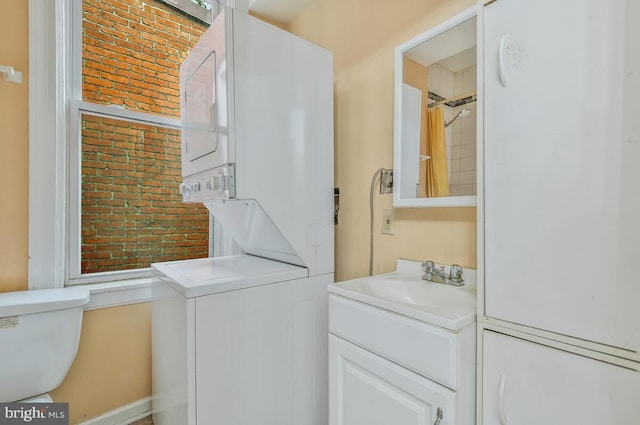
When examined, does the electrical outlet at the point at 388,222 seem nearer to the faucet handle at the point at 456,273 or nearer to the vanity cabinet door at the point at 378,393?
the faucet handle at the point at 456,273

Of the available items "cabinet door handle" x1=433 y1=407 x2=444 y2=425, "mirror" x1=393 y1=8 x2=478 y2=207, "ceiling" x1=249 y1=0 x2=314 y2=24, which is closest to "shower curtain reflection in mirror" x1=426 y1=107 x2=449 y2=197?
"mirror" x1=393 y1=8 x2=478 y2=207

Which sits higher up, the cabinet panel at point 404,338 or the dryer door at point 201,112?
the dryer door at point 201,112

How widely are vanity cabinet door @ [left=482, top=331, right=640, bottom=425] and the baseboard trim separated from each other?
2125mm

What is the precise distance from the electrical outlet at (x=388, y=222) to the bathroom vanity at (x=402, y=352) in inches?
12.6

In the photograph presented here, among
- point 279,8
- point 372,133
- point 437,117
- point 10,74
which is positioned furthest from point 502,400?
point 279,8

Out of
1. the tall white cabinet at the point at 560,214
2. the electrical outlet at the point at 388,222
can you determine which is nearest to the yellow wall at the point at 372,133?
A: the electrical outlet at the point at 388,222

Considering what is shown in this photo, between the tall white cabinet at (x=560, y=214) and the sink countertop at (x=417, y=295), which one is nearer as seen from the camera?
the tall white cabinet at (x=560, y=214)

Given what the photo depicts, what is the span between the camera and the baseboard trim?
1.90m

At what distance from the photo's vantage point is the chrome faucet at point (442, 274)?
1387mm

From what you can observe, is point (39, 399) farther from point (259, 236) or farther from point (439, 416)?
point (439, 416)

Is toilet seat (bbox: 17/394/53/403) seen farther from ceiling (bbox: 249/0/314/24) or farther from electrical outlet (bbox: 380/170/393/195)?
ceiling (bbox: 249/0/314/24)

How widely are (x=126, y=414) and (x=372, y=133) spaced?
7.88ft

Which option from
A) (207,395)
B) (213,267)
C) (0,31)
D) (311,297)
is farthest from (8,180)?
(311,297)

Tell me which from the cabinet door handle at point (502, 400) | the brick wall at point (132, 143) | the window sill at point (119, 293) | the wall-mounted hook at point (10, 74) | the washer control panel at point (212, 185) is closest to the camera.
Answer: the cabinet door handle at point (502, 400)
